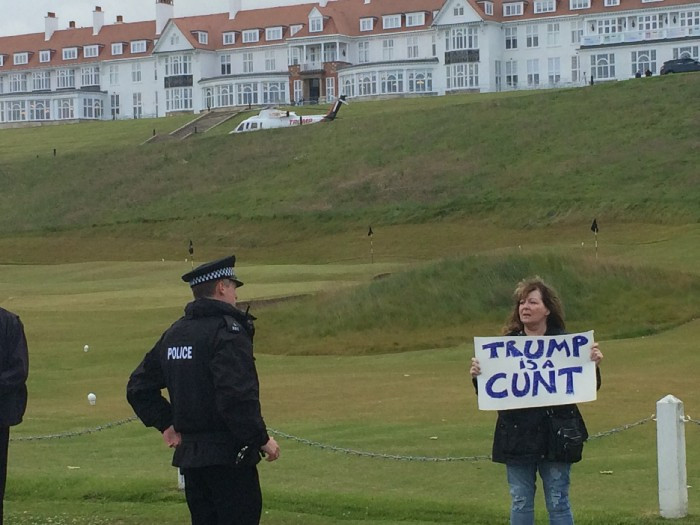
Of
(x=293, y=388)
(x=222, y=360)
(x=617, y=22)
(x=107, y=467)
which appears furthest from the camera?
(x=617, y=22)

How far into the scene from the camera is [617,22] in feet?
407

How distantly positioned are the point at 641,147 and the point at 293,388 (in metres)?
53.9

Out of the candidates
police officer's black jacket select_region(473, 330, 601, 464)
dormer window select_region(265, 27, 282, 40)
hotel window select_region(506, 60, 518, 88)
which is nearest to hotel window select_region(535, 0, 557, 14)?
hotel window select_region(506, 60, 518, 88)

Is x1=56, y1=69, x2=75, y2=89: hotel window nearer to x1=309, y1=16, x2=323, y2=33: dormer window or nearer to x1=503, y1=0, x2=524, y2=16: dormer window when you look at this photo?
x1=309, y1=16, x2=323, y2=33: dormer window

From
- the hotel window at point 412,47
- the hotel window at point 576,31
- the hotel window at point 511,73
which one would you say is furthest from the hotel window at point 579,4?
the hotel window at point 412,47

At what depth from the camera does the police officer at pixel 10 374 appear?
10273 mm

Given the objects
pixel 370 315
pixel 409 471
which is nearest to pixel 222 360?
pixel 409 471

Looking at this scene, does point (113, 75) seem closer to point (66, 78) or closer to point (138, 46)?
point (138, 46)

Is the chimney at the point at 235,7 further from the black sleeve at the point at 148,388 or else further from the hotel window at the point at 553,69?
the black sleeve at the point at 148,388

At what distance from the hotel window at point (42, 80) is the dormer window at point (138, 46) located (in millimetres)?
12237

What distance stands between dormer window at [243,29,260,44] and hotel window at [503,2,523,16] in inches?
1097

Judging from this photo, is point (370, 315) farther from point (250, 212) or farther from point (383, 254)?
point (250, 212)

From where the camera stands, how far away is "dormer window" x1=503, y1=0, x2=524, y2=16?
129250 mm

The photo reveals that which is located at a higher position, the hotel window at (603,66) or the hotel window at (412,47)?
the hotel window at (412,47)
